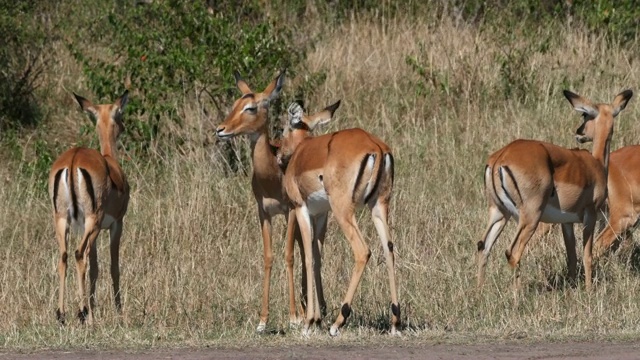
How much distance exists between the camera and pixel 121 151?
1192 cm

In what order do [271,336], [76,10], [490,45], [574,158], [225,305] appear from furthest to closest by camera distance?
[76,10]
[490,45]
[574,158]
[225,305]
[271,336]

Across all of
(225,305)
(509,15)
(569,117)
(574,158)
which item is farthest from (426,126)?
(225,305)

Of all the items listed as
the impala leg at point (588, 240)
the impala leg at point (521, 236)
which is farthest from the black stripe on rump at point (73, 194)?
the impala leg at point (588, 240)

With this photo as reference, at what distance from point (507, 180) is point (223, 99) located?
426 cm

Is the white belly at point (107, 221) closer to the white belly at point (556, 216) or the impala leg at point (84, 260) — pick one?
the impala leg at point (84, 260)

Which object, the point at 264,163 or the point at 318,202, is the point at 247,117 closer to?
the point at 264,163

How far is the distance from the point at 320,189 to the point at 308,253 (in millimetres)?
392

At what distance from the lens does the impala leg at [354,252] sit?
283 inches

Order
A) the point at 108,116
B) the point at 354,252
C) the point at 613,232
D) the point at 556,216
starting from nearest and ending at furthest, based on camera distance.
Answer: the point at 354,252 → the point at 556,216 → the point at 108,116 → the point at 613,232

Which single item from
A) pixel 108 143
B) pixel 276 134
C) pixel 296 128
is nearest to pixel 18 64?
pixel 276 134

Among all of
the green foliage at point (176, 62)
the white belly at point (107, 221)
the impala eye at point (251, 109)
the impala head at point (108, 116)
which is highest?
the green foliage at point (176, 62)

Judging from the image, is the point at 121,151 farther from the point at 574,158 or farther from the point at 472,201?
the point at 574,158

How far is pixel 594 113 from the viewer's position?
31.4 ft

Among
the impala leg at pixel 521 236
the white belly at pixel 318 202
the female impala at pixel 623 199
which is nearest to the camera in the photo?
the white belly at pixel 318 202
